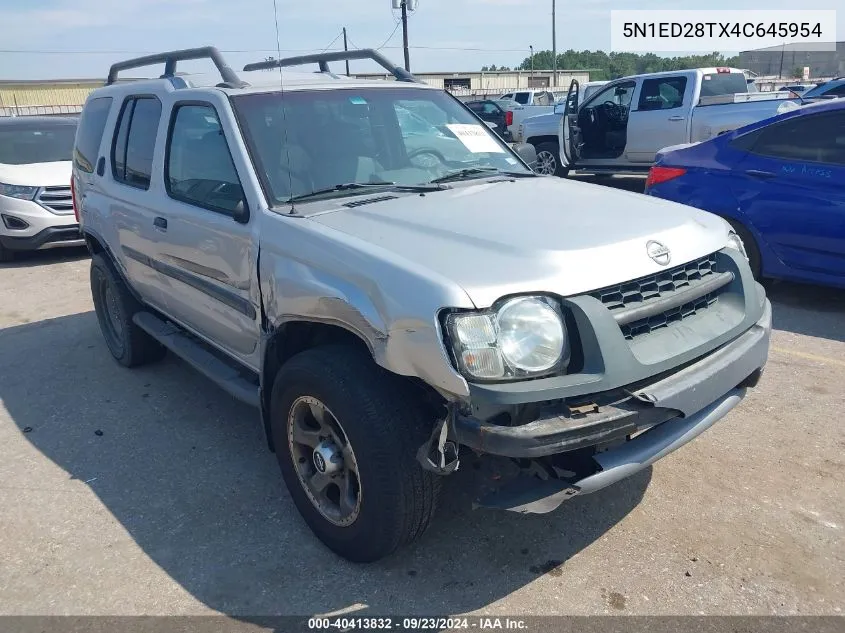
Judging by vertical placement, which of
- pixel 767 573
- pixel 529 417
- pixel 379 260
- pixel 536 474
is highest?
pixel 379 260

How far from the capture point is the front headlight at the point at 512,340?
2330 mm

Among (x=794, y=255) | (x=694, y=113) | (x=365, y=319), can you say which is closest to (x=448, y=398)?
(x=365, y=319)

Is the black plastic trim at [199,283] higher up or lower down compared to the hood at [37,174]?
lower down

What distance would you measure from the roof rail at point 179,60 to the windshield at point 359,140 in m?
0.30

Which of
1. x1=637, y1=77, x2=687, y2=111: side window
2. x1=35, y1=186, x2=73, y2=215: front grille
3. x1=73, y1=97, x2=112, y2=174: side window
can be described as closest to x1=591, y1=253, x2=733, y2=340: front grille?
x1=73, y1=97, x2=112, y2=174: side window

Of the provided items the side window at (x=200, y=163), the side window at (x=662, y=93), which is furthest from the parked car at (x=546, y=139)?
the side window at (x=200, y=163)

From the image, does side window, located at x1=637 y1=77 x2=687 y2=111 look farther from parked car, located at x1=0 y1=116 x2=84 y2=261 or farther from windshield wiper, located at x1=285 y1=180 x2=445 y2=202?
windshield wiper, located at x1=285 y1=180 x2=445 y2=202

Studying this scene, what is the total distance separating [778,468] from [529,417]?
189 cm

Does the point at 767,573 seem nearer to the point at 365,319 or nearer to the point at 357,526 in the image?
the point at 357,526

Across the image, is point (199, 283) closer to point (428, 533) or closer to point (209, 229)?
point (209, 229)

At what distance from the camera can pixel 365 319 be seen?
2572 millimetres

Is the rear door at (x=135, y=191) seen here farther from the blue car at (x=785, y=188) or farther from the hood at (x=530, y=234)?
the blue car at (x=785, y=188)

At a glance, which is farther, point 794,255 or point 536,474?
point 794,255

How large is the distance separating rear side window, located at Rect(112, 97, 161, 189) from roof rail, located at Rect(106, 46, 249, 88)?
279mm
